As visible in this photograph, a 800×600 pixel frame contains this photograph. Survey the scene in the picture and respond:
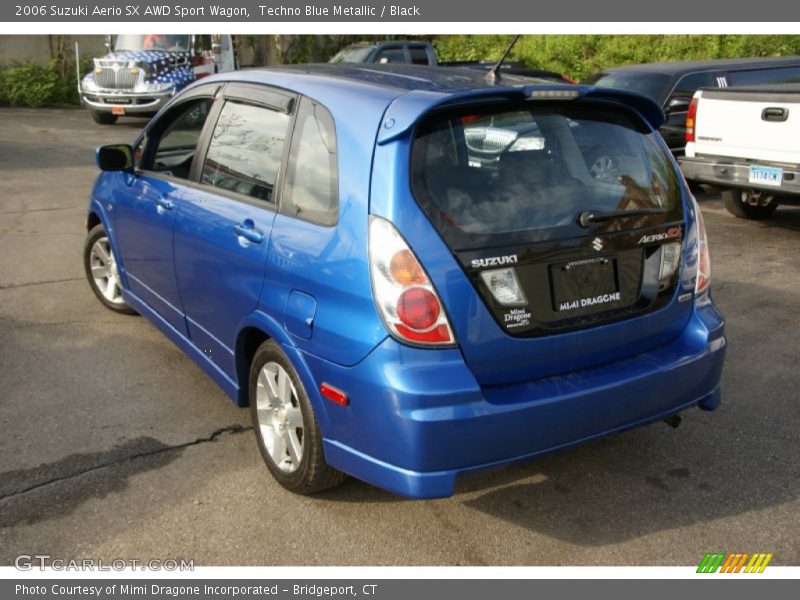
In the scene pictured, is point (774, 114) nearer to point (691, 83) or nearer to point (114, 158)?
point (691, 83)

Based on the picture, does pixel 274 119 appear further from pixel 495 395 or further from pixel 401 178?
pixel 495 395

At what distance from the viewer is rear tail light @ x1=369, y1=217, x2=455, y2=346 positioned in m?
2.92

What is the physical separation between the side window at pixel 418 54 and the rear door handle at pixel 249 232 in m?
14.8

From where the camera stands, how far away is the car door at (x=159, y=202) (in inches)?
177

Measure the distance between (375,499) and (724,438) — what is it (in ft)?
6.05

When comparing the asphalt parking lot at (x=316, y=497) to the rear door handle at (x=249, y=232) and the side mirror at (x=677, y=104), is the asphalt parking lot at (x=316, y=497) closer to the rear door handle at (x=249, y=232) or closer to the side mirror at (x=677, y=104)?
the rear door handle at (x=249, y=232)

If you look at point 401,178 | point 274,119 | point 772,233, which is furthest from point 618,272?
point 772,233

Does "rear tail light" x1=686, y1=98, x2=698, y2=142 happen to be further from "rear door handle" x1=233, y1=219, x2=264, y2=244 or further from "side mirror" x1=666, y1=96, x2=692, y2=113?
"rear door handle" x1=233, y1=219, x2=264, y2=244

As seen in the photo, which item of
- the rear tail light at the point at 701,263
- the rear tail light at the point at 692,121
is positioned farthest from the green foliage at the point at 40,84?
the rear tail light at the point at 701,263

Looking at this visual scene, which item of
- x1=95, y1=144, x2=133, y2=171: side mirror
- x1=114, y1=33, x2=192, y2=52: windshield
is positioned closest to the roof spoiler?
x1=95, y1=144, x2=133, y2=171: side mirror

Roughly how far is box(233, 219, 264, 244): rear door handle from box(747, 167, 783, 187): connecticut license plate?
19.8ft

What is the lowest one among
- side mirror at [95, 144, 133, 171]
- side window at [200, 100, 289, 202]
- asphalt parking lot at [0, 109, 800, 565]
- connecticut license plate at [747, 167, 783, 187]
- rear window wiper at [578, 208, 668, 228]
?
asphalt parking lot at [0, 109, 800, 565]

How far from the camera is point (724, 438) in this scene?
4.17 metres

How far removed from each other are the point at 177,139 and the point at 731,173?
5860 millimetres
